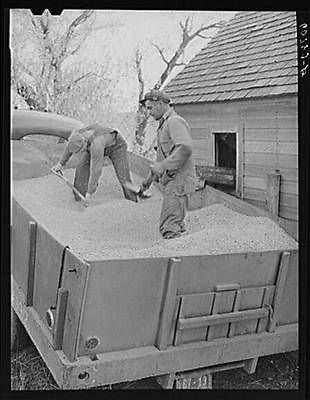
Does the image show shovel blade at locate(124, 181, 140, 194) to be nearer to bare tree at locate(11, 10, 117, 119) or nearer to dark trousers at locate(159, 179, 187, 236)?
dark trousers at locate(159, 179, 187, 236)

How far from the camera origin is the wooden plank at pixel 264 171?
1.60 m

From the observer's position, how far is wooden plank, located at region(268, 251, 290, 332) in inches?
60.6

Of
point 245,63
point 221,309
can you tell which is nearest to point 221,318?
point 221,309

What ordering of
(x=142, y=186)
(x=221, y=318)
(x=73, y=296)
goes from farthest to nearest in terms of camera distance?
(x=142, y=186) < (x=221, y=318) < (x=73, y=296)

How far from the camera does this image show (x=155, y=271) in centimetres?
141

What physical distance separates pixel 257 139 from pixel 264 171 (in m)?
0.09

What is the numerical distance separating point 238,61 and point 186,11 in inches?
7.7

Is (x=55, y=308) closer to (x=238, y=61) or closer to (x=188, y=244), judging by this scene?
(x=188, y=244)

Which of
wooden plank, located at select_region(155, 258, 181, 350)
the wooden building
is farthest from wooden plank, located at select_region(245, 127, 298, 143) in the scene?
wooden plank, located at select_region(155, 258, 181, 350)

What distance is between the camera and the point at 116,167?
1596mm

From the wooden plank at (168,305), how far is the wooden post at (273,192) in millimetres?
355

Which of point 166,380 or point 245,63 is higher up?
point 245,63

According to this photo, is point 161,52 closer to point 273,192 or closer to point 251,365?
point 273,192

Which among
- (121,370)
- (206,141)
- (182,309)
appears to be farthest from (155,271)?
(206,141)
